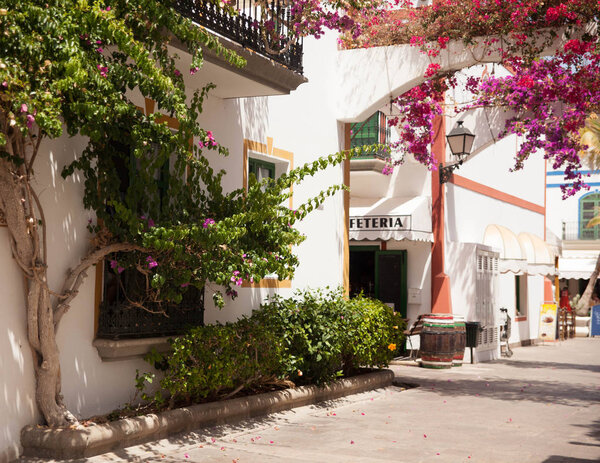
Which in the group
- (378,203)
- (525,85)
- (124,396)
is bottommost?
(124,396)

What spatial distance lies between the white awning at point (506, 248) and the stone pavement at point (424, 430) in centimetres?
551

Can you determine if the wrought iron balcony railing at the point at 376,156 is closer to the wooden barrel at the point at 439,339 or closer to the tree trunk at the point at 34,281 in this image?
the wooden barrel at the point at 439,339

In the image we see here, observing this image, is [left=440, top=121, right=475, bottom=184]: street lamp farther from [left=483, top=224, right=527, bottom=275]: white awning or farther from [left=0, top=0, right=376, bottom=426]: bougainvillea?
[left=0, top=0, right=376, bottom=426]: bougainvillea

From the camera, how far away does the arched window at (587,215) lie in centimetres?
3984

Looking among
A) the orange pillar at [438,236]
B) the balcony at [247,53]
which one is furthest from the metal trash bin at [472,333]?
the balcony at [247,53]

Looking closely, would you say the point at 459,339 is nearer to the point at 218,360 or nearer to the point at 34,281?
the point at 218,360

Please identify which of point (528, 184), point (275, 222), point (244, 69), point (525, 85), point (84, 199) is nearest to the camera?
point (84, 199)

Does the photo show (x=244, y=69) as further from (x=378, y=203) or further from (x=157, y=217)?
(x=378, y=203)

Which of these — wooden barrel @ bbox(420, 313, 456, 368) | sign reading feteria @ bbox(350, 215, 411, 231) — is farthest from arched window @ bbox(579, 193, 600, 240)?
wooden barrel @ bbox(420, 313, 456, 368)

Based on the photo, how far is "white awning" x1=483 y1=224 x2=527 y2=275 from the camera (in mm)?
19172

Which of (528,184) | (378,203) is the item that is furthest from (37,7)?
(528,184)

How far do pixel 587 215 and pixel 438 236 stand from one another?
2546 centimetres

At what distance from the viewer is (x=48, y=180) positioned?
7527 millimetres

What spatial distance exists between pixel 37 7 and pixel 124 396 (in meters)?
4.22
